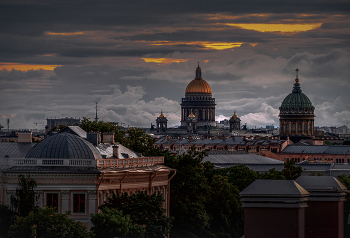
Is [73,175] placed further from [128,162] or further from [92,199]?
[128,162]

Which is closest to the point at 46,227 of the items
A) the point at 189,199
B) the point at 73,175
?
the point at 73,175

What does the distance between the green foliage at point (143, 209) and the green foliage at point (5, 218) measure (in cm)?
451

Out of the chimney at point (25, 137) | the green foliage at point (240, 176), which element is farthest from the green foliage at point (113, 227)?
the green foliage at point (240, 176)

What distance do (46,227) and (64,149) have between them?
27.0ft

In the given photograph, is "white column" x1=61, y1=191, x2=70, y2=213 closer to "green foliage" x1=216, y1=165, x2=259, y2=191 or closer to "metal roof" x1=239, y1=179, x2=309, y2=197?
"metal roof" x1=239, y1=179, x2=309, y2=197

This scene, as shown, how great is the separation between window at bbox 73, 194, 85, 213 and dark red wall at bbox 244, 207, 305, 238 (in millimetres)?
A: 19806

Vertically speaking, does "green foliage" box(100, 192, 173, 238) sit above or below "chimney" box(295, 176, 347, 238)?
below

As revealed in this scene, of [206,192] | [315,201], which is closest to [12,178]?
[206,192]

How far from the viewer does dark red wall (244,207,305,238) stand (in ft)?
95.4

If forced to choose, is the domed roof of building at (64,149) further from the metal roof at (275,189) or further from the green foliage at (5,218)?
the metal roof at (275,189)

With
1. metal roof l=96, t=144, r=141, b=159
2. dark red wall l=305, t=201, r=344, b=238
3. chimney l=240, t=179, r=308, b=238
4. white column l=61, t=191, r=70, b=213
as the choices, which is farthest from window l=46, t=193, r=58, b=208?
chimney l=240, t=179, r=308, b=238

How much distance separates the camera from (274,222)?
29359mm

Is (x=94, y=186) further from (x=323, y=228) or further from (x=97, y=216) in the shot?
(x=323, y=228)

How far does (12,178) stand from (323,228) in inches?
885
